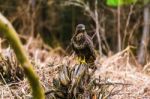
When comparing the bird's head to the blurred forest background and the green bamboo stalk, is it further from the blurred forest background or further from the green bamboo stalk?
the blurred forest background

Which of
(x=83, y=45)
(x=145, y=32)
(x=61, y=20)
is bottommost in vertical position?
(x=145, y=32)

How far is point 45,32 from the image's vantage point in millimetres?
13422

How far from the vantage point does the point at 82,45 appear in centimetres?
469

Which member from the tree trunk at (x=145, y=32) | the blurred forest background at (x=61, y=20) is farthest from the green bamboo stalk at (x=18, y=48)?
the blurred forest background at (x=61, y=20)

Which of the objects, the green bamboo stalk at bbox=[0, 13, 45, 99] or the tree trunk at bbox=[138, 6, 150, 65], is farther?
the tree trunk at bbox=[138, 6, 150, 65]

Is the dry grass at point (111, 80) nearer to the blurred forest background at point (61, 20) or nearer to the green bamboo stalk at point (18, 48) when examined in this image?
the green bamboo stalk at point (18, 48)

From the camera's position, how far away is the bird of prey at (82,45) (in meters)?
4.62

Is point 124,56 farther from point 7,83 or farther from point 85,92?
point 85,92

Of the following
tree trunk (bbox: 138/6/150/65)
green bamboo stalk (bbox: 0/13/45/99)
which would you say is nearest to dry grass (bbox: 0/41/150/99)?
green bamboo stalk (bbox: 0/13/45/99)

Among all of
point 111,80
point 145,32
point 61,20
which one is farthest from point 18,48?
point 61,20

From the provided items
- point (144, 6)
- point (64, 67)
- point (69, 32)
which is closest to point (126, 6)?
point (144, 6)

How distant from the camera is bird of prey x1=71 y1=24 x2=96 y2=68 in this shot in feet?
15.2

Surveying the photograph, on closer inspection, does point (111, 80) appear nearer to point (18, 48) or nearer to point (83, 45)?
point (83, 45)

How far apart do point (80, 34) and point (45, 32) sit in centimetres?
885
